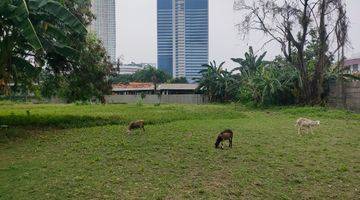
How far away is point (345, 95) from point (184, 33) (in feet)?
Result: 195

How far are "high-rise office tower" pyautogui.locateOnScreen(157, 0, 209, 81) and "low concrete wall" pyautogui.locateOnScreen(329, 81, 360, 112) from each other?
55.6 m

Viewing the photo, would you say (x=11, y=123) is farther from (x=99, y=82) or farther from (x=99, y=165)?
(x=99, y=165)

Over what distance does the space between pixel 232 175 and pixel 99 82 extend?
1159 cm

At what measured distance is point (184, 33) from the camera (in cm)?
8356

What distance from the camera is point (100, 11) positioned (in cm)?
3250

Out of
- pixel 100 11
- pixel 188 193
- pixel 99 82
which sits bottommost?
pixel 188 193

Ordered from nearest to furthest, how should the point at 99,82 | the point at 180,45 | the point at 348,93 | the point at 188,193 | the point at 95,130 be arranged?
the point at 188,193
the point at 95,130
the point at 99,82
the point at 348,93
the point at 180,45

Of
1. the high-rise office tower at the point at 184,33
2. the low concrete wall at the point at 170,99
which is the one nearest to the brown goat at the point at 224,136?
the low concrete wall at the point at 170,99

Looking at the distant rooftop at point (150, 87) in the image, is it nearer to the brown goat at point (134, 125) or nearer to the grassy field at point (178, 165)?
the brown goat at point (134, 125)

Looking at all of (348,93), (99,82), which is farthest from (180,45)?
(99,82)

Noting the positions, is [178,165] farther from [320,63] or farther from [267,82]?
[267,82]

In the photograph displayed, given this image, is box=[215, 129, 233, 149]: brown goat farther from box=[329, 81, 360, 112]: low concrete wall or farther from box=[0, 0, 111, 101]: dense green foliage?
box=[329, 81, 360, 112]: low concrete wall

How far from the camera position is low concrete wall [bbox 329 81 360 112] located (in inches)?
954

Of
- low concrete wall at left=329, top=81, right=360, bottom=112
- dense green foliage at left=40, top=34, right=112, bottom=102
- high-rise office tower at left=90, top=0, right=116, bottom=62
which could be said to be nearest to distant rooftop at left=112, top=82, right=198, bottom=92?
high-rise office tower at left=90, top=0, right=116, bottom=62
